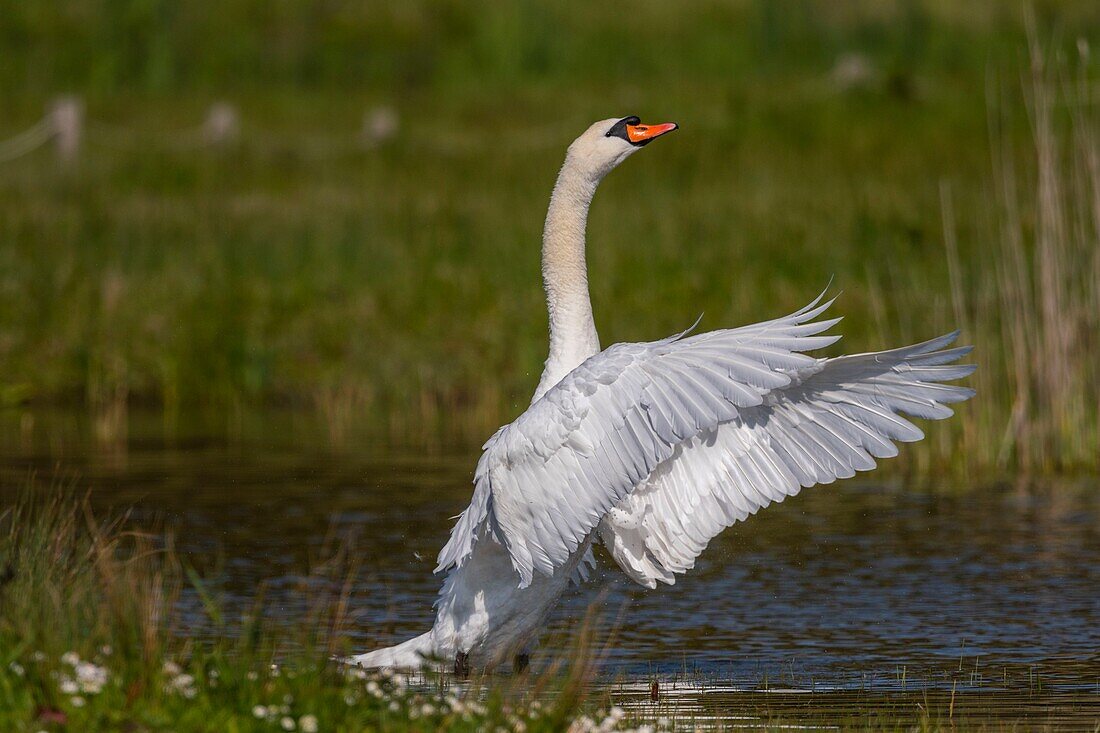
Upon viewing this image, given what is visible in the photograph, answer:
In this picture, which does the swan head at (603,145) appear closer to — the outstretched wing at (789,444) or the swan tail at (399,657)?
the outstretched wing at (789,444)

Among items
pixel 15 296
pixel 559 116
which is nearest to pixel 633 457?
pixel 15 296

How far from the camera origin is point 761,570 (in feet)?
34.0

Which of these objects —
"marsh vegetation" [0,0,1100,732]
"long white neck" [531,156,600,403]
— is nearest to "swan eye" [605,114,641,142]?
"long white neck" [531,156,600,403]

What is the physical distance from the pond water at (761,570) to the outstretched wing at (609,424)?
0.37 m

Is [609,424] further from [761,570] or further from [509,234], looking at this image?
[509,234]

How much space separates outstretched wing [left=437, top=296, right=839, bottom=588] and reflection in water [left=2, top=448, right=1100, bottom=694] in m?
0.41

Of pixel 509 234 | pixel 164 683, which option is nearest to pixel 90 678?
pixel 164 683

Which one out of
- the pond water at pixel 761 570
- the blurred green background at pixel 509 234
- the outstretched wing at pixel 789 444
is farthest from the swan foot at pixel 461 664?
the blurred green background at pixel 509 234

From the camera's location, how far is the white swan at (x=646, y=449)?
6621 millimetres

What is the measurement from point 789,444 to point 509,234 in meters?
15.1

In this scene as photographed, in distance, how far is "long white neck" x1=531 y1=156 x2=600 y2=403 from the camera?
25.6ft

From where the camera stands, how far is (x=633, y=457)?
6633 millimetres

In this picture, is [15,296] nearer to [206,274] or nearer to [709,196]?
[206,274]

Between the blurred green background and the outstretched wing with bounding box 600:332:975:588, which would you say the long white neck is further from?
the blurred green background
